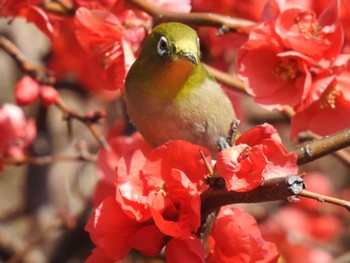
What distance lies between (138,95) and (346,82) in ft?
1.22

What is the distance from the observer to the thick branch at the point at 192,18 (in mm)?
1488

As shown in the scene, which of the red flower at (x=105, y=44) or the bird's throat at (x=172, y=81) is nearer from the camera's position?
the bird's throat at (x=172, y=81)

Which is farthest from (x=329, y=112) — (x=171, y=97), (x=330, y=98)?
(x=171, y=97)

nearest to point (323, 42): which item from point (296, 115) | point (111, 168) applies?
point (296, 115)

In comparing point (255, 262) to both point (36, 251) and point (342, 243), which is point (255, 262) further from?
point (342, 243)

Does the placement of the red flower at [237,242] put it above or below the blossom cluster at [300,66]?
below

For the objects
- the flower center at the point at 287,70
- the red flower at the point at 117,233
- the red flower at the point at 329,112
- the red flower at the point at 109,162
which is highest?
the flower center at the point at 287,70

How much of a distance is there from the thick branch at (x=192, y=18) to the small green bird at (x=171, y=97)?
3.3 inches

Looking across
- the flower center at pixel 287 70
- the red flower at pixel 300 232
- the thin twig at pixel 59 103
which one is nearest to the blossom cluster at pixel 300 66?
→ the flower center at pixel 287 70

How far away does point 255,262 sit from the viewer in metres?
1.19

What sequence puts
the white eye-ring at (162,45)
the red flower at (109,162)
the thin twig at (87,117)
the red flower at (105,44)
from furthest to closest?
the thin twig at (87,117) < the red flower at (109,162) < the red flower at (105,44) < the white eye-ring at (162,45)

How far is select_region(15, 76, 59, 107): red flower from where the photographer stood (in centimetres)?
176

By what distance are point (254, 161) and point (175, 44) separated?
310mm

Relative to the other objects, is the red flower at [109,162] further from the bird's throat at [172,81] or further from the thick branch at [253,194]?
the thick branch at [253,194]
